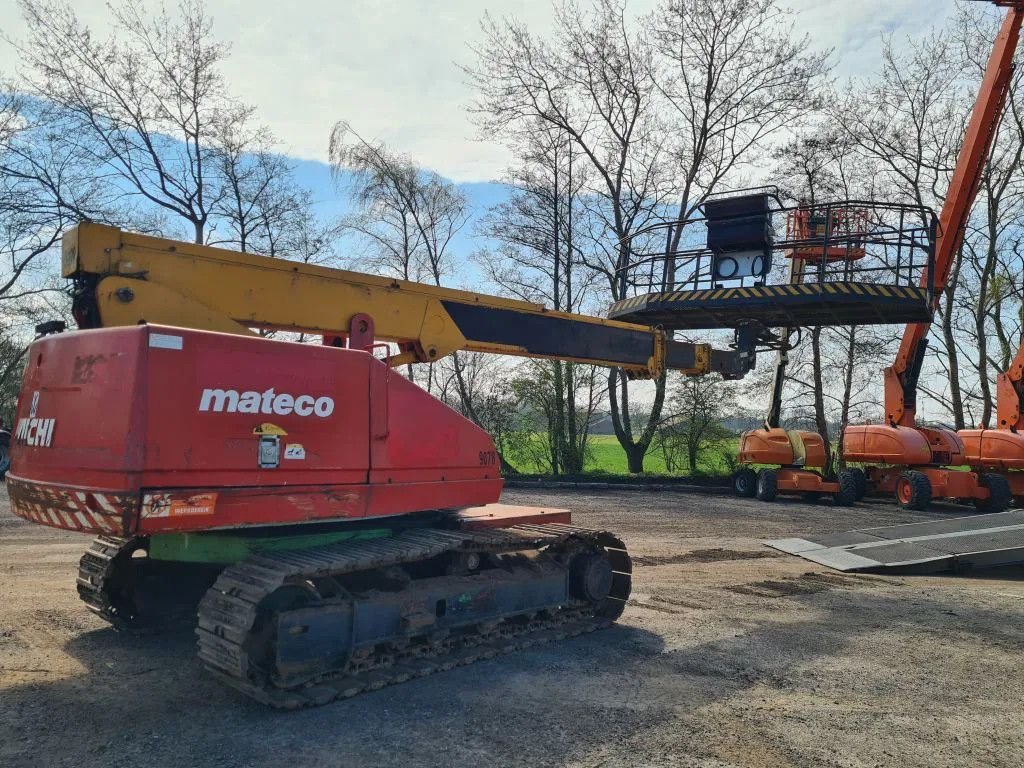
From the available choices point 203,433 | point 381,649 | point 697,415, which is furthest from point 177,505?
point 697,415

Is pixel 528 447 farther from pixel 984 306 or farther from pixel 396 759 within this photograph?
pixel 396 759

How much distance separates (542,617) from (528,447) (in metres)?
20.0

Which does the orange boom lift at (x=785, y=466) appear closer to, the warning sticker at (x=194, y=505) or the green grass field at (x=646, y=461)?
the green grass field at (x=646, y=461)

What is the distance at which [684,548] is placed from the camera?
11.9m

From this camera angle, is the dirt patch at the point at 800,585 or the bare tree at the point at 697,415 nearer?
the dirt patch at the point at 800,585

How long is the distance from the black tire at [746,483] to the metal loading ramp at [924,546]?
8.00 metres

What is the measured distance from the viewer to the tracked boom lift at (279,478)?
466 centimetres

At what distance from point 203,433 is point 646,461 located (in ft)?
80.7

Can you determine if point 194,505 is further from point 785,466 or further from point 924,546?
point 785,466

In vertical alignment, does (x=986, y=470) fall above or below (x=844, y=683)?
above

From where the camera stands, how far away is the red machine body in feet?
14.9

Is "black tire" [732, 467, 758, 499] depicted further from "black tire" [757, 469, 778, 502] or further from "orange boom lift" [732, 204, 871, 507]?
"black tire" [757, 469, 778, 502]

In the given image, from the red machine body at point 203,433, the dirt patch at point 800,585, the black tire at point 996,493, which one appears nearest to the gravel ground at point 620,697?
the dirt patch at point 800,585

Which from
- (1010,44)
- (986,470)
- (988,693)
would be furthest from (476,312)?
(986,470)
